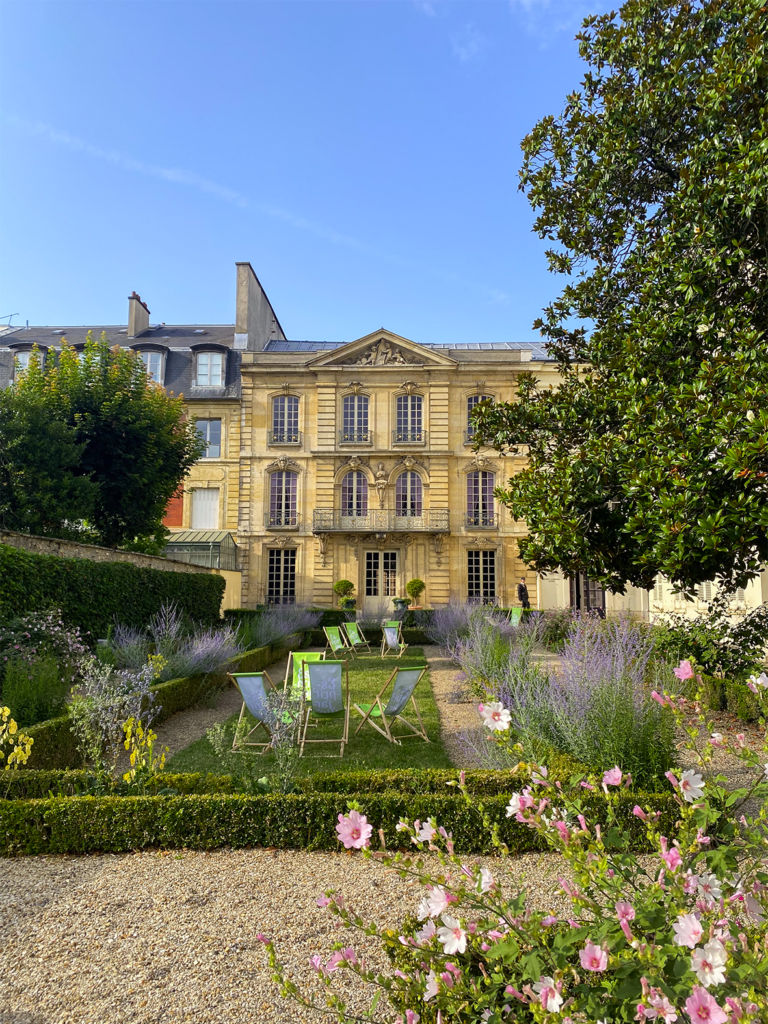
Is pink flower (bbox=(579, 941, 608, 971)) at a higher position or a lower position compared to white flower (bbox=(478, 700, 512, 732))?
lower

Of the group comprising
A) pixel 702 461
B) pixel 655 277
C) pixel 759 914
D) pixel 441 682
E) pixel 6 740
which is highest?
pixel 655 277

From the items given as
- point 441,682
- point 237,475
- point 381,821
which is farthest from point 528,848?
point 237,475

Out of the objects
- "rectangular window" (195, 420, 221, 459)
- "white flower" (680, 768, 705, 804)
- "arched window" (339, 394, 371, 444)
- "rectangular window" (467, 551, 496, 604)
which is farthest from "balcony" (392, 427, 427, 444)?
"white flower" (680, 768, 705, 804)

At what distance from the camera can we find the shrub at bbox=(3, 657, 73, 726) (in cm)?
508

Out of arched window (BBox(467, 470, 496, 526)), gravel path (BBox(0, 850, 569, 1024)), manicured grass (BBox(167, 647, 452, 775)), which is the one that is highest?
arched window (BBox(467, 470, 496, 526))

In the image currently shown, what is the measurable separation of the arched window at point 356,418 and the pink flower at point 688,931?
21.2m

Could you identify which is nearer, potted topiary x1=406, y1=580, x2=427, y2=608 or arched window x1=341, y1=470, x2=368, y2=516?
potted topiary x1=406, y1=580, x2=427, y2=608

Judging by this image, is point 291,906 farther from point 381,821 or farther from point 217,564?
point 217,564

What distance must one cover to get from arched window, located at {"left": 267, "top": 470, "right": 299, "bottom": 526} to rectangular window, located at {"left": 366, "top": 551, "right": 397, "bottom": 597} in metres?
2.95

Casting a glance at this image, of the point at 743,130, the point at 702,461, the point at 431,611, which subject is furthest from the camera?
the point at 431,611

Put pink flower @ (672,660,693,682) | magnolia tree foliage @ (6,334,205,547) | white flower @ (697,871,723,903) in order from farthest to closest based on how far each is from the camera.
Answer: magnolia tree foliage @ (6,334,205,547) → pink flower @ (672,660,693,682) → white flower @ (697,871,723,903)

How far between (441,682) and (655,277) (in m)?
5.94

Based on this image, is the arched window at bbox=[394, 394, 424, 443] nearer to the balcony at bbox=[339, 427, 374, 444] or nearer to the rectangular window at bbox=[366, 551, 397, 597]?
the balcony at bbox=[339, 427, 374, 444]

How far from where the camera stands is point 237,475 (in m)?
22.3
